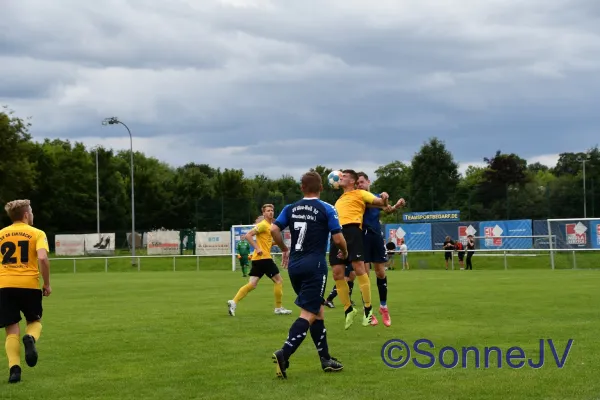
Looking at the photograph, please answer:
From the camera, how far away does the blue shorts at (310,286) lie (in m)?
8.48

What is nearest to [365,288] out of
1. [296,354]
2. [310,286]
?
[296,354]

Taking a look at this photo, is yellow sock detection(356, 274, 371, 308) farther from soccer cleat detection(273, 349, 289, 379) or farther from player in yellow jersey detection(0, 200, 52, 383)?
player in yellow jersey detection(0, 200, 52, 383)

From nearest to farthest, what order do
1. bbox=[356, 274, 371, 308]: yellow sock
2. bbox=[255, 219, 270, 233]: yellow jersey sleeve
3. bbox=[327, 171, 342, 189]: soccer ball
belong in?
bbox=[327, 171, 342, 189]: soccer ball < bbox=[356, 274, 371, 308]: yellow sock < bbox=[255, 219, 270, 233]: yellow jersey sleeve

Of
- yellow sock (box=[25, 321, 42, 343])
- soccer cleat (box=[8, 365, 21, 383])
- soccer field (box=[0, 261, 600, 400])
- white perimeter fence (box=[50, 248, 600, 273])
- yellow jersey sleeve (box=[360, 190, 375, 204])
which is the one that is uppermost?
yellow jersey sleeve (box=[360, 190, 375, 204])

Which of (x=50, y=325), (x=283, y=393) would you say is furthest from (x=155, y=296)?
(x=283, y=393)

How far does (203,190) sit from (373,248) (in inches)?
3572

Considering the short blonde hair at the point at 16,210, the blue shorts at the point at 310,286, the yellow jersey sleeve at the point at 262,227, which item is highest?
the short blonde hair at the point at 16,210

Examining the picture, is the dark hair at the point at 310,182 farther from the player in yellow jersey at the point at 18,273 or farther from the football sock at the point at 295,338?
the player in yellow jersey at the point at 18,273

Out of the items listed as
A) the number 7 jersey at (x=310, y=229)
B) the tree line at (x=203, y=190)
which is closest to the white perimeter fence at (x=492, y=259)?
the tree line at (x=203, y=190)

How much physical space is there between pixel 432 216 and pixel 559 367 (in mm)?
45749

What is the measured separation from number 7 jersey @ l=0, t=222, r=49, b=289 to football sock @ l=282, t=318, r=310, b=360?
2819mm

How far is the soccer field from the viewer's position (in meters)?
7.46

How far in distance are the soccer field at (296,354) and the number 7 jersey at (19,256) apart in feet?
3.39

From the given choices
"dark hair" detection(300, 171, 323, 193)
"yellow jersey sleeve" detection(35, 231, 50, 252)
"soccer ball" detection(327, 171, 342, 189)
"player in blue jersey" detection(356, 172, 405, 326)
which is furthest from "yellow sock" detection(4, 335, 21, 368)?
"player in blue jersey" detection(356, 172, 405, 326)
